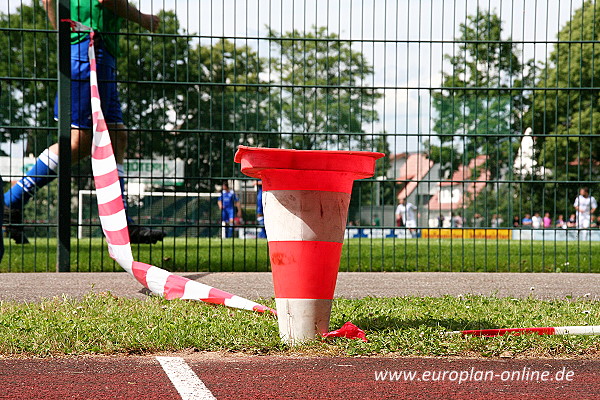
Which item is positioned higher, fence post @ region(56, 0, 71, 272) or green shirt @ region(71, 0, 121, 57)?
green shirt @ region(71, 0, 121, 57)

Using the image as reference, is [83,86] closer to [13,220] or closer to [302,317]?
[13,220]

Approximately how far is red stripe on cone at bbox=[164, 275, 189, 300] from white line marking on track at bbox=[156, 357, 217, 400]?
2.22m

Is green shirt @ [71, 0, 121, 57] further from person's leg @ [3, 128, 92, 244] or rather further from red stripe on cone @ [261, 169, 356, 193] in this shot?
red stripe on cone @ [261, 169, 356, 193]

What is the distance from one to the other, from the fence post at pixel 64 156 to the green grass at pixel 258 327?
7.99 feet

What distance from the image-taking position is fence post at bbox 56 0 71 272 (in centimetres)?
878

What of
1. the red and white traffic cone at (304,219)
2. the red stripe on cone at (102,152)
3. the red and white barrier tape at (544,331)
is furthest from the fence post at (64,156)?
the red and white barrier tape at (544,331)

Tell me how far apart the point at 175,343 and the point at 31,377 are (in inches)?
39.2

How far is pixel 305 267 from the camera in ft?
14.7

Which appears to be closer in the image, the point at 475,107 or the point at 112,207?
the point at 112,207

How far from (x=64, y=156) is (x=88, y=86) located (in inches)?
32.8

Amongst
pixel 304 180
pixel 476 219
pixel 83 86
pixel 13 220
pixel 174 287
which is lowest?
pixel 476 219

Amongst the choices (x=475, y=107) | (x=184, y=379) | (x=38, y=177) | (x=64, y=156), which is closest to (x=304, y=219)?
→ (x=184, y=379)

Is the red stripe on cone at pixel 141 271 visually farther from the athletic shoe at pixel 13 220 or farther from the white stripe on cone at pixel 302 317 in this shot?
the white stripe on cone at pixel 302 317

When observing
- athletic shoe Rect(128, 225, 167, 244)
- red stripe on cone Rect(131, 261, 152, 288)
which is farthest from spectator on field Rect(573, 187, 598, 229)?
red stripe on cone Rect(131, 261, 152, 288)
